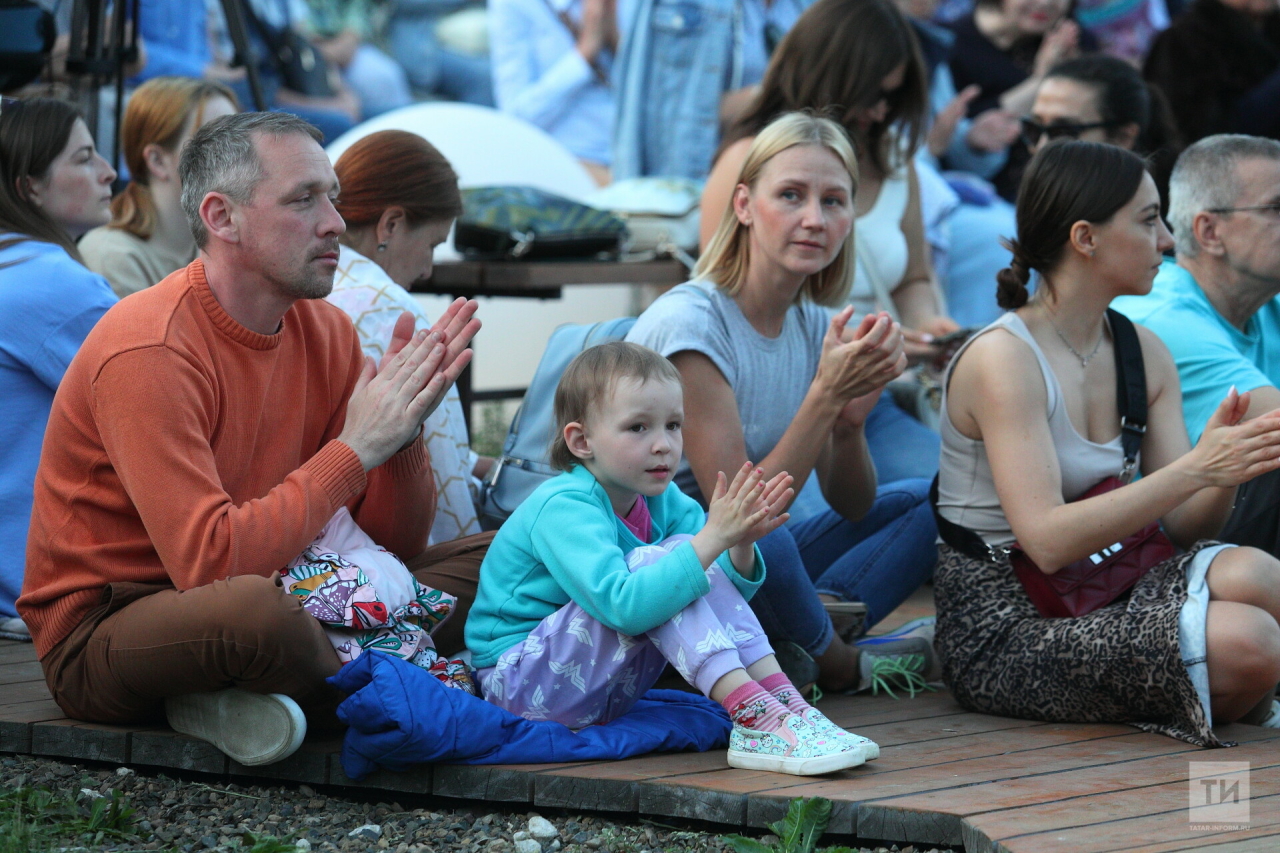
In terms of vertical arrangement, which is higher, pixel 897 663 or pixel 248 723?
pixel 248 723

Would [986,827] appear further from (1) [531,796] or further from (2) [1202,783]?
(1) [531,796]

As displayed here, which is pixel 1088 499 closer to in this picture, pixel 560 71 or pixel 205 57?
pixel 560 71

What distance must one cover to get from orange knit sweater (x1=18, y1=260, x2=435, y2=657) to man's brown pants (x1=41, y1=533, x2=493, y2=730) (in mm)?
48

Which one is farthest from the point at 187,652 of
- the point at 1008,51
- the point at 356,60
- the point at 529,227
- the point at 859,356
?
the point at 356,60

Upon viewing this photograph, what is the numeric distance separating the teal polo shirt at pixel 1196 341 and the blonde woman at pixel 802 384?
0.73 metres

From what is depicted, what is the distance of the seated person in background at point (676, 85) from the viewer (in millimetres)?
6195

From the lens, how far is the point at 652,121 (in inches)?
249

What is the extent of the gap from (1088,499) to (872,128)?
2.07 m

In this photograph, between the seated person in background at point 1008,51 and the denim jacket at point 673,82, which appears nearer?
the denim jacket at point 673,82

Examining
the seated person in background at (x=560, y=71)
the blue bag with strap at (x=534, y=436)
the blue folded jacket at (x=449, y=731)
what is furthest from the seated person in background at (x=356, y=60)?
the blue folded jacket at (x=449, y=731)

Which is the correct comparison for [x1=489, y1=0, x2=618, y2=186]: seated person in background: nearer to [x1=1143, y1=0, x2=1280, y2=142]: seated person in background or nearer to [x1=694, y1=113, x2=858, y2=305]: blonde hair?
[x1=1143, y1=0, x2=1280, y2=142]: seated person in background

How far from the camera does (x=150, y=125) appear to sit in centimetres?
433

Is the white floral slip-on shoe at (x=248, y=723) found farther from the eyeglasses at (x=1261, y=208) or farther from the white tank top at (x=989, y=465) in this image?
the eyeglasses at (x=1261, y=208)

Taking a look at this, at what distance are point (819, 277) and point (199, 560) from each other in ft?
5.82
